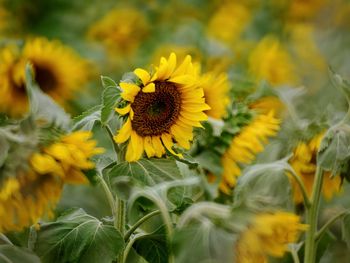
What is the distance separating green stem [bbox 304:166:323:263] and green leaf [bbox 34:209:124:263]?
27cm

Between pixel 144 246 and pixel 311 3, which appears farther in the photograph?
pixel 311 3

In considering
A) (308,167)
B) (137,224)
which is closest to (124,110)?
(137,224)

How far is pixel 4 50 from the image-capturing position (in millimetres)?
1837

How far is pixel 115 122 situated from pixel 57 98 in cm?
100

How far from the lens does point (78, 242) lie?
0.96 m

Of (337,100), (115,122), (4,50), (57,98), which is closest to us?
(115,122)

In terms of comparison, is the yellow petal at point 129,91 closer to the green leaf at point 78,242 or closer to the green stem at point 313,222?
the green leaf at point 78,242

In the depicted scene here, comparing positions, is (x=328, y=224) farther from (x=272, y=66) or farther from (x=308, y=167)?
(x=272, y=66)

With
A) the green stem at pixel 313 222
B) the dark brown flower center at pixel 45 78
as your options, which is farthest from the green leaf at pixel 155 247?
the dark brown flower center at pixel 45 78

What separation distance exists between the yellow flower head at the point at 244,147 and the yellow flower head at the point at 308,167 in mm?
100

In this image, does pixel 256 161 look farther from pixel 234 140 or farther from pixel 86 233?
pixel 86 233

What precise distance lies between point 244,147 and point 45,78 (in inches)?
30.7

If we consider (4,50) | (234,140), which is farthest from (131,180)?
(4,50)

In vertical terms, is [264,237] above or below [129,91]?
below
